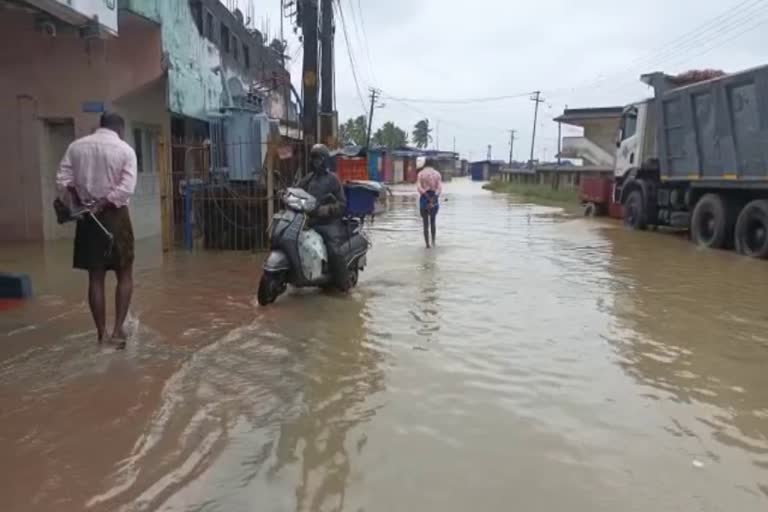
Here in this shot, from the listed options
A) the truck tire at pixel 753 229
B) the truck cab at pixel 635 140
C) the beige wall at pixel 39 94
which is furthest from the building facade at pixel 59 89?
the truck cab at pixel 635 140

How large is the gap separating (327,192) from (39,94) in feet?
25.1

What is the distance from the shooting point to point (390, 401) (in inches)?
172

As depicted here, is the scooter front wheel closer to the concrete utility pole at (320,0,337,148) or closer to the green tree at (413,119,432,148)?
the concrete utility pole at (320,0,337,148)

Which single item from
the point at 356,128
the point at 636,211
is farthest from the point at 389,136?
the point at 636,211

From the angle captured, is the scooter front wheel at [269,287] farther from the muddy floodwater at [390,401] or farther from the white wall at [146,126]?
the white wall at [146,126]

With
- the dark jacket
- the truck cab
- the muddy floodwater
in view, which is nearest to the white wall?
the muddy floodwater

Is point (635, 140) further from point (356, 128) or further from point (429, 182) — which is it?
point (356, 128)

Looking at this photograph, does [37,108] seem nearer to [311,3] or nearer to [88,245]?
[311,3]

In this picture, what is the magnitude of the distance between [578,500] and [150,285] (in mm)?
6452

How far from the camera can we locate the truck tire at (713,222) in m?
13.4

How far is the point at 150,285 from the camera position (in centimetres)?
836

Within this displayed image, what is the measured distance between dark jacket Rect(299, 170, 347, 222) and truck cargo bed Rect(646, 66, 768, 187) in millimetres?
8134

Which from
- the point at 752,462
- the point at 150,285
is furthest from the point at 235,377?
the point at 150,285

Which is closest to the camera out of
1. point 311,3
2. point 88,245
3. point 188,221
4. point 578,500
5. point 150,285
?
point 578,500
